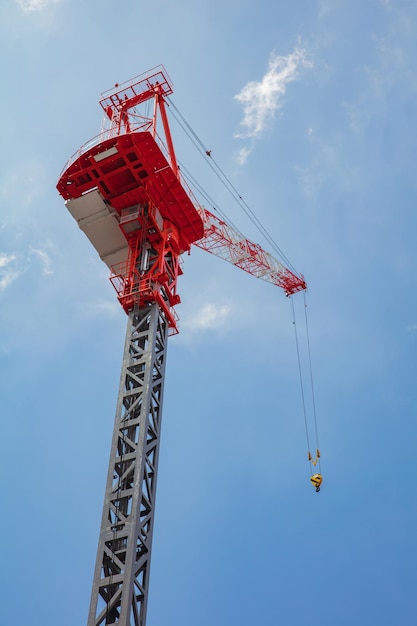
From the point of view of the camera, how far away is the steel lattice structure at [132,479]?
1873 cm

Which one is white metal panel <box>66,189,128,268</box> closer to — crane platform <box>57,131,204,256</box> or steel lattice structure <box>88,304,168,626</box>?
crane platform <box>57,131,204,256</box>

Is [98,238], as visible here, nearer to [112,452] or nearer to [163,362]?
[163,362]

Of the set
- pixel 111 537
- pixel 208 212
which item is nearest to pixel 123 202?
pixel 208 212

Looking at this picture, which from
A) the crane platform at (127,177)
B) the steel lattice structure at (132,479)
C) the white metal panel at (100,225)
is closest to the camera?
the steel lattice structure at (132,479)

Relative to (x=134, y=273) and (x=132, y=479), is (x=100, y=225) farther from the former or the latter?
(x=132, y=479)

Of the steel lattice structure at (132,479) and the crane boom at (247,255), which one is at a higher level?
the crane boom at (247,255)

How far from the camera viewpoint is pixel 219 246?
128 ft

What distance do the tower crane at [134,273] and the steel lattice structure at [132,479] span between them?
0.10 ft

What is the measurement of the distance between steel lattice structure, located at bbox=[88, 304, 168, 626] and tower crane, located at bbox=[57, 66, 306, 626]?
29 mm

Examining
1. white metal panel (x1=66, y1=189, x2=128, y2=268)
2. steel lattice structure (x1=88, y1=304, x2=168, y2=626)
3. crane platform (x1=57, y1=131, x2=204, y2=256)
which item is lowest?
steel lattice structure (x1=88, y1=304, x2=168, y2=626)

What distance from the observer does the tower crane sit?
19297 millimetres

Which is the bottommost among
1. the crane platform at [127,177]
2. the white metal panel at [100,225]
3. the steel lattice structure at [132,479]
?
the steel lattice structure at [132,479]

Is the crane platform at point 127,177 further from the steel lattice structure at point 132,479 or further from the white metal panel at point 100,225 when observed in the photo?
the steel lattice structure at point 132,479

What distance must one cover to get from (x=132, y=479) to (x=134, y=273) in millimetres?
8670
